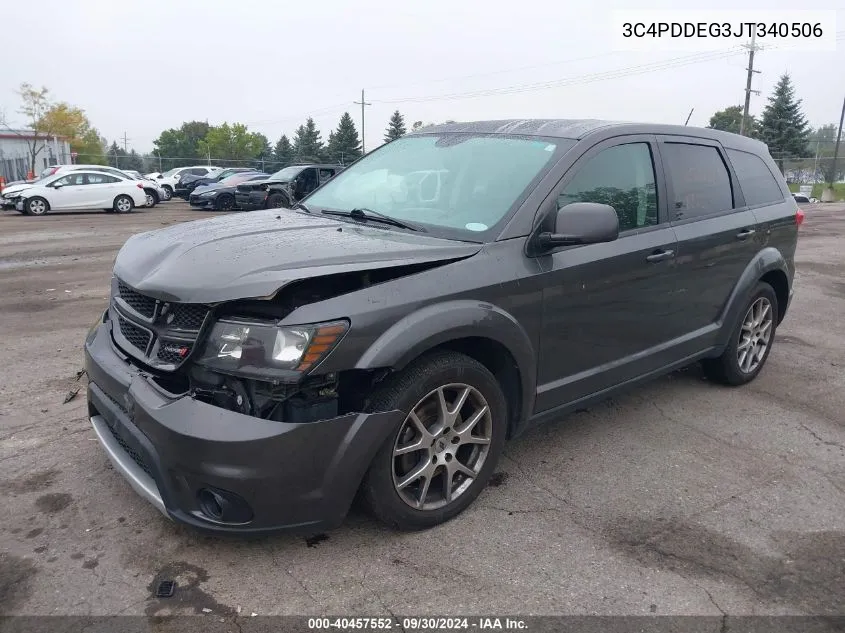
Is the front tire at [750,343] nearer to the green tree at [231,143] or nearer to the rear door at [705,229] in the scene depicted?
the rear door at [705,229]

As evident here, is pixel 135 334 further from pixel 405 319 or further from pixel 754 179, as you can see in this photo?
pixel 754 179

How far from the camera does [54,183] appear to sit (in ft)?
70.7

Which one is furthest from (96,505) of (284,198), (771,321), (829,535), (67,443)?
(284,198)

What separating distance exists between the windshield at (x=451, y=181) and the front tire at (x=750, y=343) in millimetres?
2248

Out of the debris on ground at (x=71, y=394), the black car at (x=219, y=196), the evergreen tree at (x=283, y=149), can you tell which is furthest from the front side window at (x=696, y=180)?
the evergreen tree at (x=283, y=149)

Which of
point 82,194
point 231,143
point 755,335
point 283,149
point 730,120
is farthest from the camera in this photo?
point 231,143

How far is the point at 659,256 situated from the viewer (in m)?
4.05

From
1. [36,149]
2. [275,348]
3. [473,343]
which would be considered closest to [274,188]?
[473,343]

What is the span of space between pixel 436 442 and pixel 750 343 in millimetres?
3226

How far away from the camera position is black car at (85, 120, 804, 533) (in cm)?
269

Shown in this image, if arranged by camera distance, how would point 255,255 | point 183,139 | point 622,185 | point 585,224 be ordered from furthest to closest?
point 183,139 < point 622,185 < point 585,224 < point 255,255

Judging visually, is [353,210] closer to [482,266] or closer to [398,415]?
[482,266]

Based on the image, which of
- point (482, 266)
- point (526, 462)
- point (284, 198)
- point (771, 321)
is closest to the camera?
point (482, 266)

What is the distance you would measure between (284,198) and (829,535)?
17026mm
